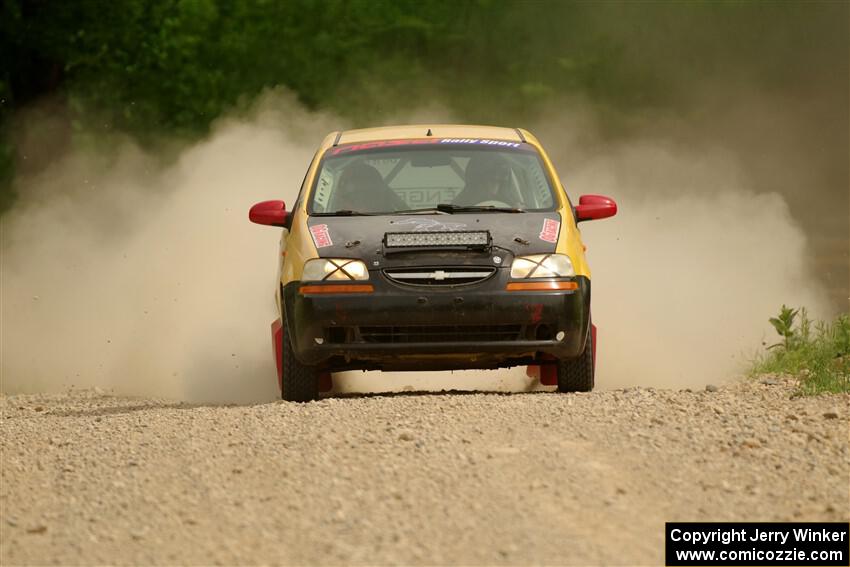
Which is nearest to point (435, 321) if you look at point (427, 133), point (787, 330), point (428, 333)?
point (428, 333)

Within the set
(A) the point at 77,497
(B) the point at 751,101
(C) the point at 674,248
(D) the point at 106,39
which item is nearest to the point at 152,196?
(D) the point at 106,39

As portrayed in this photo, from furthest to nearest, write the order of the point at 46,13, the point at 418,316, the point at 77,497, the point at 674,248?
the point at 46,13 < the point at 674,248 < the point at 418,316 < the point at 77,497

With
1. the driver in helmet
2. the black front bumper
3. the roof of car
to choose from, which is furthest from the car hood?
the roof of car

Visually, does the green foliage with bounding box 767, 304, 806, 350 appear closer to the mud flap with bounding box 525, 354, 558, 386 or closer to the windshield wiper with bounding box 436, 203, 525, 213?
the mud flap with bounding box 525, 354, 558, 386

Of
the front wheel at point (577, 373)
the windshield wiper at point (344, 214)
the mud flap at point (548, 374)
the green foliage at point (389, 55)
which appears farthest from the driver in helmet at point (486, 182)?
the green foliage at point (389, 55)

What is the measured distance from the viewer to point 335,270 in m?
10.0

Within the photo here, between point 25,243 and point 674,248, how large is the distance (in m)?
7.24

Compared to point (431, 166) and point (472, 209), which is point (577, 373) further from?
point (431, 166)

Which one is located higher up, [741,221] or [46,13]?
[46,13]

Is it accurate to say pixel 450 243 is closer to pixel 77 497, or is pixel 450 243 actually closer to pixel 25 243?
pixel 77 497

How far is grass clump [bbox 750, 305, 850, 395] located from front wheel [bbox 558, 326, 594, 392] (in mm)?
1236

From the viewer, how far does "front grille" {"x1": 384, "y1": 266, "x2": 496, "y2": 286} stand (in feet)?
32.7

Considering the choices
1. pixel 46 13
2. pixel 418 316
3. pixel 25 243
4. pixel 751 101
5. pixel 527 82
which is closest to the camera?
pixel 418 316

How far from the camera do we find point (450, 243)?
1005 cm
